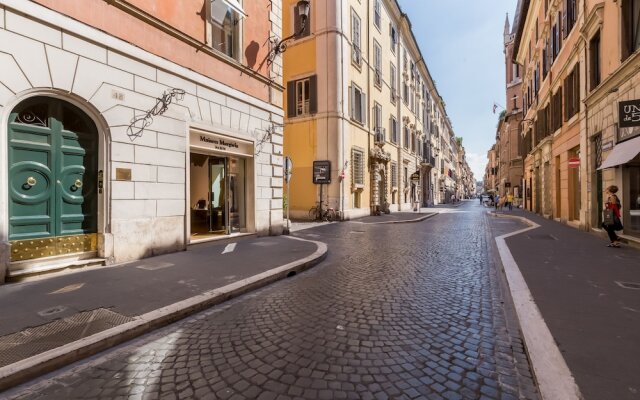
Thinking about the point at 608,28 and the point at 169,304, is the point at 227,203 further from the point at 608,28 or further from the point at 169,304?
the point at 608,28

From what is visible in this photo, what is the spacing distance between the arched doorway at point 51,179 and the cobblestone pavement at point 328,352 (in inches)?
150

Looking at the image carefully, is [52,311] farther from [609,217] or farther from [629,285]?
[609,217]

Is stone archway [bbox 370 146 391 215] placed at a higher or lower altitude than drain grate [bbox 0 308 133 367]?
higher

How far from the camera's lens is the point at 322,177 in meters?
17.2

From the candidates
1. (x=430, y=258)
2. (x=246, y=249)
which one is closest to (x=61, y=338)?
(x=246, y=249)

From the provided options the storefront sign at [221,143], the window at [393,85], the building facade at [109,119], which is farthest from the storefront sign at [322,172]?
the window at [393,85]

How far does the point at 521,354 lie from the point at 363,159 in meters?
18.1

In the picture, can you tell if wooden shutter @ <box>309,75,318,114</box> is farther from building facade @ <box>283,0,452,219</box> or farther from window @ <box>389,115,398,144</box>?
window @ <box>389,115,398,144</box>

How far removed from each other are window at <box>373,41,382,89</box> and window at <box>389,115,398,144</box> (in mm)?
3482

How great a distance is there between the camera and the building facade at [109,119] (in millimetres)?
5340

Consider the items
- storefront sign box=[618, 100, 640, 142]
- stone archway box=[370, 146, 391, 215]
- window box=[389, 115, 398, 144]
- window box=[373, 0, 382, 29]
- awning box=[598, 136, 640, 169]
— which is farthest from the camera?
window box=[389, 115, 398, 144]

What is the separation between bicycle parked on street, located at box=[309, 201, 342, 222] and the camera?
17.2 m

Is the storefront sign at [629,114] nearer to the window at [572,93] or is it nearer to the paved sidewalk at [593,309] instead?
the paved sidewalk at [593,309]

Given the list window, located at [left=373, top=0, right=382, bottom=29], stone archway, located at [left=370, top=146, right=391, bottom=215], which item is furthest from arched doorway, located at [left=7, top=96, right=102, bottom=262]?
window, located at [left=373, top=0, right=382, bottom=29]
